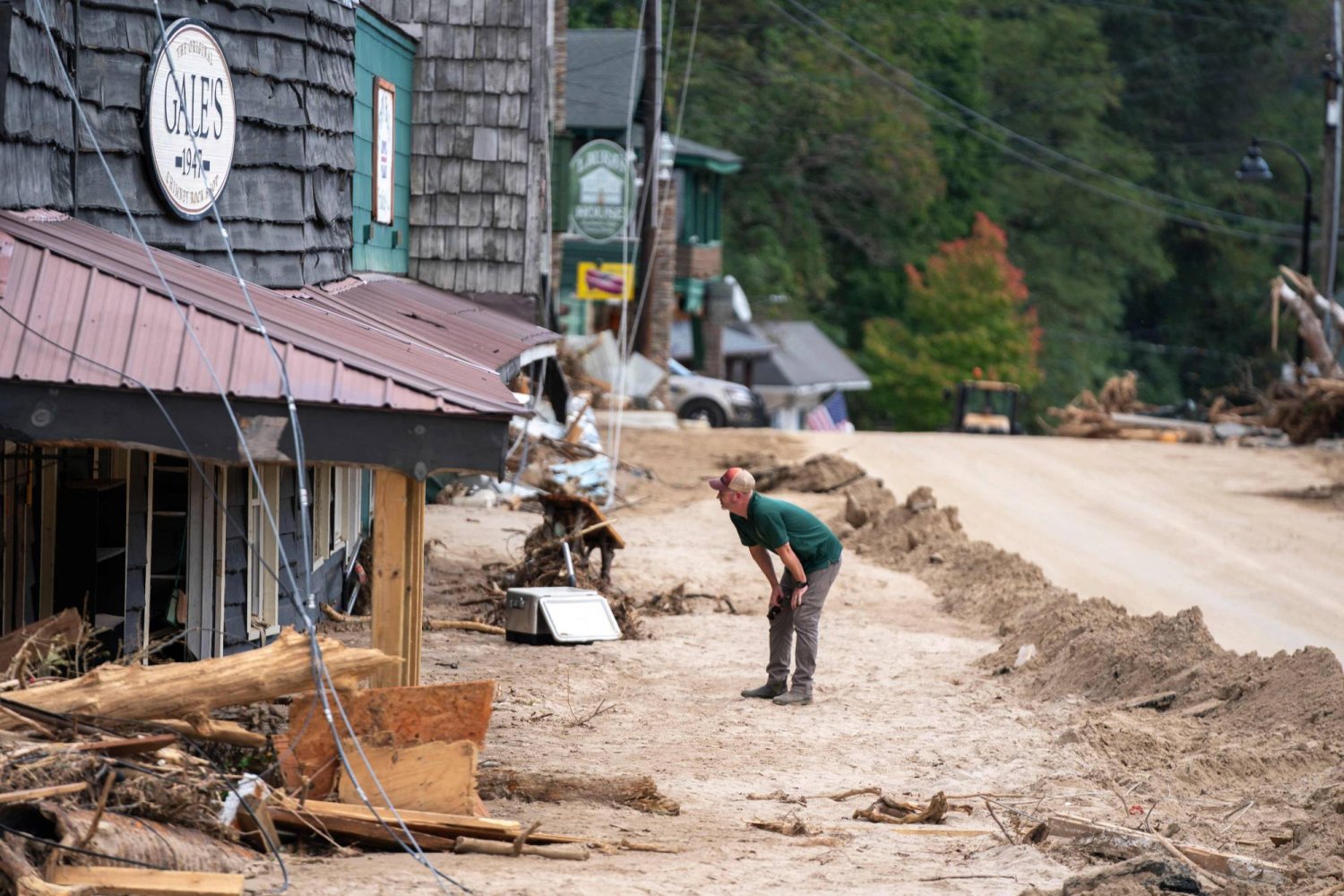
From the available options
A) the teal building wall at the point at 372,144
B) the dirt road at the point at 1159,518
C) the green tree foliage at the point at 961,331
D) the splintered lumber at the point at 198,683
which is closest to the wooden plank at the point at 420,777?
the splintered lumber at the point at 198,683

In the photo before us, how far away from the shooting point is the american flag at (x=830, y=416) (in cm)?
4909

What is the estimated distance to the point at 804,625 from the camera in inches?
438

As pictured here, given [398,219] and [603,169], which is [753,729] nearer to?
[398,219]

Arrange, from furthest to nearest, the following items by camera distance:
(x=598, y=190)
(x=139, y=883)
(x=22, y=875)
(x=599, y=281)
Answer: (x=599, y=281), (x=598, y=190), (x=139, y=883), (x=22, y=875)

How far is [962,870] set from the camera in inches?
290

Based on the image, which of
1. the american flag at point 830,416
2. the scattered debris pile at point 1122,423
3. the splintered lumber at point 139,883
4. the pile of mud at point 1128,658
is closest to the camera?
the splintered lumber at point 139,883

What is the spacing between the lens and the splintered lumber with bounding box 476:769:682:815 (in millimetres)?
8188

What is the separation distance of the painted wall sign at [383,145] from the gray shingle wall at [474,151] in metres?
0.76

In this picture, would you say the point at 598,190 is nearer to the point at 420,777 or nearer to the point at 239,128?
the point at 239,128

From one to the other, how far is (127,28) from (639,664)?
221 inches

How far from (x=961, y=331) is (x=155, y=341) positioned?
4455 cm

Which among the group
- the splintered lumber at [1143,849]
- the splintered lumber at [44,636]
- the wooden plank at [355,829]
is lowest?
the splintered lumber at [1143,849]

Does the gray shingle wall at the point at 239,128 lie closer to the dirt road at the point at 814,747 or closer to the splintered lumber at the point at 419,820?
the dirt road at the point at 814,747

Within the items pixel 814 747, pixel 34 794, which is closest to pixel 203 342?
pixel 34 794
